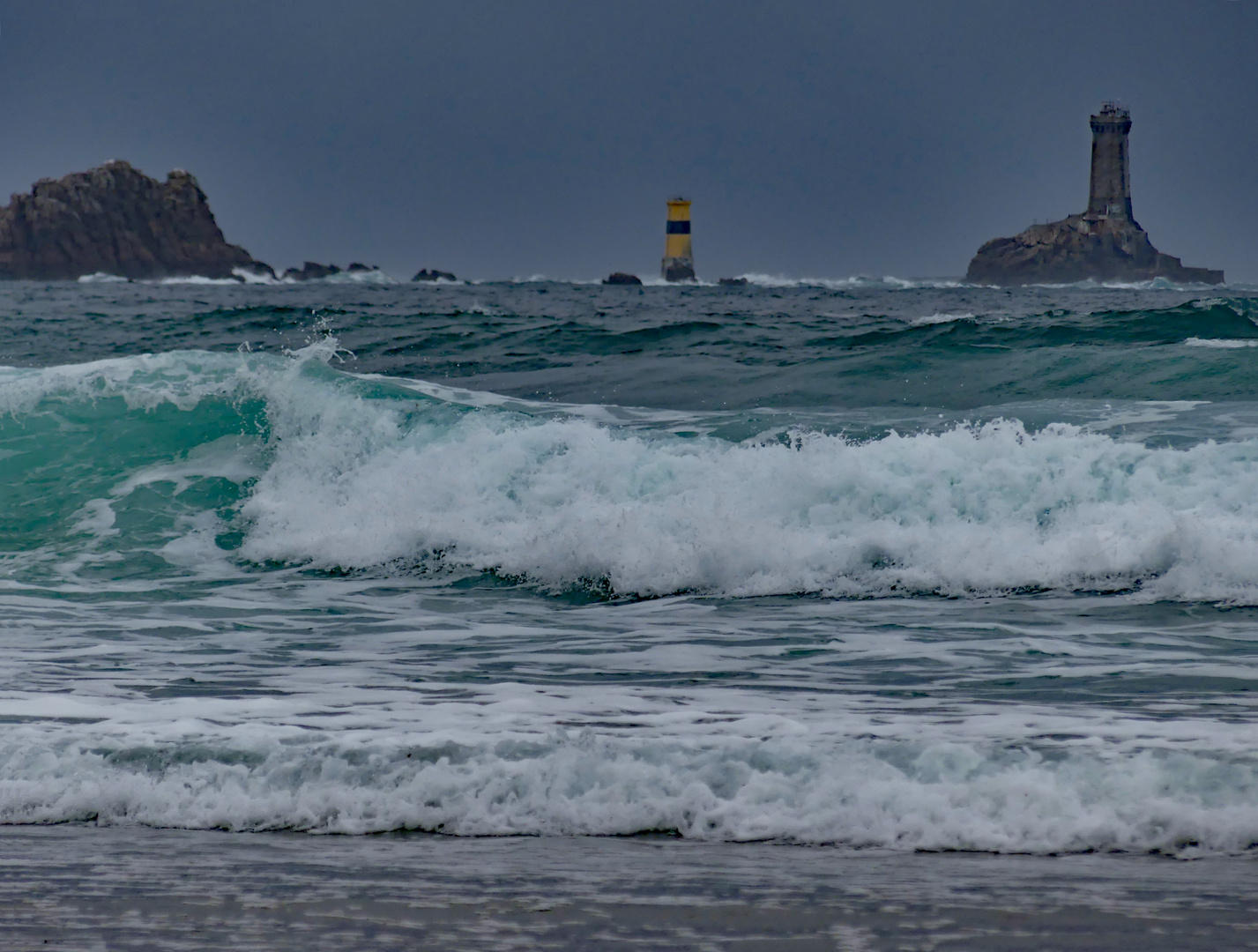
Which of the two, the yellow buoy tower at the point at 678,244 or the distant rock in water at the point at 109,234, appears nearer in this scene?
the yellow buoy tower at the point at 678,244

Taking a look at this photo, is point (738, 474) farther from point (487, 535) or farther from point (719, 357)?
point (719, 357)

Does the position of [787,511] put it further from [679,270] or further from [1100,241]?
[1100,241]

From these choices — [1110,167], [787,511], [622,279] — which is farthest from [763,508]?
[1110,167]

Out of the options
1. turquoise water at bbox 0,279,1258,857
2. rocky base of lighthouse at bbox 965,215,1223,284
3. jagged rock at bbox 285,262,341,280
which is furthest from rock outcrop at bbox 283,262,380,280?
turquoise water at bbox 0,279,1258,857

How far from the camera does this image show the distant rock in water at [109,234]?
296ft

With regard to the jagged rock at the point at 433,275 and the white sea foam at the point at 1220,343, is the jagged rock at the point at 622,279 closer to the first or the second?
the jagged rock at the point at 433,275

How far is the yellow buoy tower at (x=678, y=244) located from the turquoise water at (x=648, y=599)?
6829cm

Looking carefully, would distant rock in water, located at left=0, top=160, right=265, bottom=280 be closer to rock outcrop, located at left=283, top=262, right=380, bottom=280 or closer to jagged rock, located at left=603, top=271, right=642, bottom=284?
rock outcrop, located at left=283, top=262, right=380, bottom=280

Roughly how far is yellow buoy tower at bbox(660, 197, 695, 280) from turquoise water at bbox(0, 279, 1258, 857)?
68.3 m

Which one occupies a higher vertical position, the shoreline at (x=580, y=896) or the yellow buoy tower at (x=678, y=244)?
the yellow buoy tower at (x=678, y=244)

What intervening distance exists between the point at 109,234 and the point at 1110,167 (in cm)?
7012

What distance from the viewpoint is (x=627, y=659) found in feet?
17.1

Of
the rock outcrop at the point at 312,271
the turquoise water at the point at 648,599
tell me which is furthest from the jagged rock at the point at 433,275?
the turquoise water at the point at 648,599

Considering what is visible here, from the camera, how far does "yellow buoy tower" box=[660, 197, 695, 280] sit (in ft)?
269
